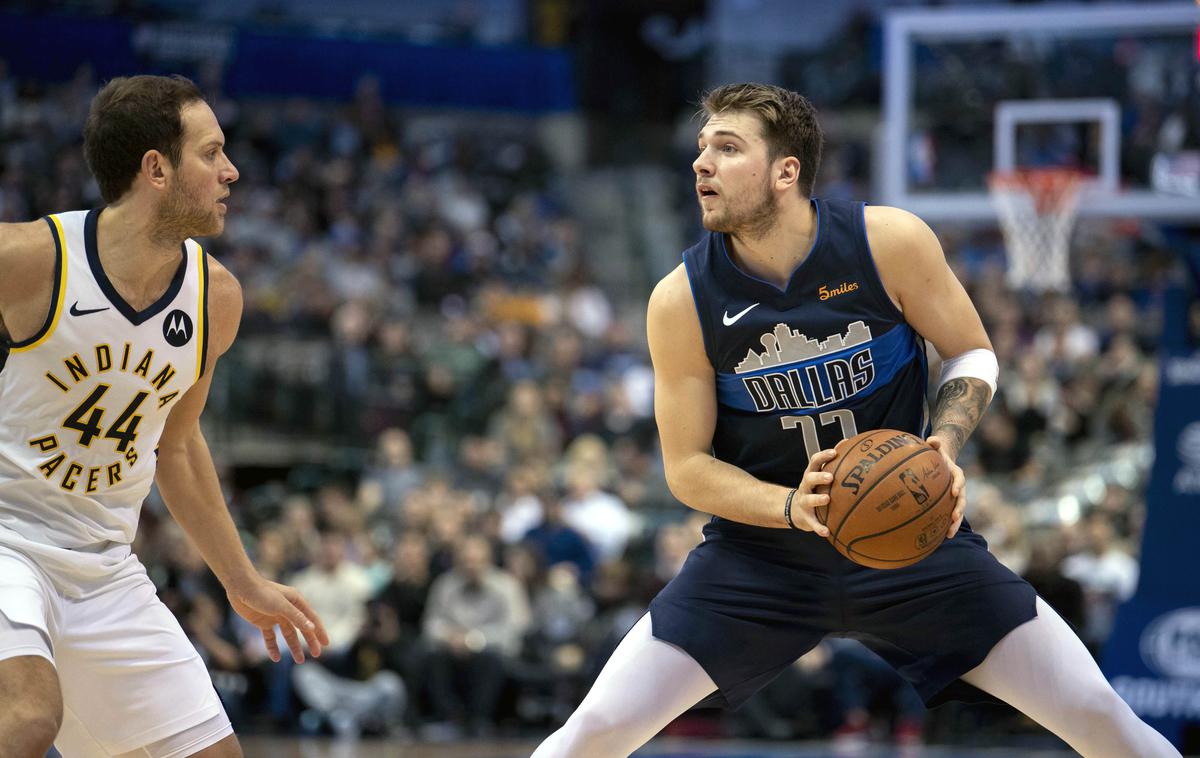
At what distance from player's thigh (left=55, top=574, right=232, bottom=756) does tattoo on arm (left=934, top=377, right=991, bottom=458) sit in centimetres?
213

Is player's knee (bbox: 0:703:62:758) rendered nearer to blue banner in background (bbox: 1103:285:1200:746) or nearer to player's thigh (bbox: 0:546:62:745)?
player's thigh (bbox: 0:546:62:745)

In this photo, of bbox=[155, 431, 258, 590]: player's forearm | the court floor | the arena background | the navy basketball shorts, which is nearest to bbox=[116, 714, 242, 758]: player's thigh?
bbox=[155, 431, 258, 590]: player's forearm

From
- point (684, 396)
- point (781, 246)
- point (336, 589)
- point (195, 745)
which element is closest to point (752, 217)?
point (781, 246)

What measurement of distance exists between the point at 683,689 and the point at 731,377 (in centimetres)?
91

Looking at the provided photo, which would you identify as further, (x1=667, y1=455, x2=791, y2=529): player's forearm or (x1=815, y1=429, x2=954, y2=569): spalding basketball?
(x1=667, y1=455, x2=791, y2=529): player's forearm

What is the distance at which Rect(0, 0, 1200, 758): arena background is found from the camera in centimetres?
1015

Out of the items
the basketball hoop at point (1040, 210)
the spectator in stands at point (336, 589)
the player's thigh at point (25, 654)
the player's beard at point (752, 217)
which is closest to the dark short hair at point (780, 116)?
the player's beard at point (752, 217)

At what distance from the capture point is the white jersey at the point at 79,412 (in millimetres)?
3906

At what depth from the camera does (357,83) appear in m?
21.3

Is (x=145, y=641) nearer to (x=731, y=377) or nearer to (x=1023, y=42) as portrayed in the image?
(x=731, y=377)

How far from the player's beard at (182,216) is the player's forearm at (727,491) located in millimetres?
1483

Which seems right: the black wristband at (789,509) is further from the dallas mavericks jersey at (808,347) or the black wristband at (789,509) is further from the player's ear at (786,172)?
the player's ear at (786,172)

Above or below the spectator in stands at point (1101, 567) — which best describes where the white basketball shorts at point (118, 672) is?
above

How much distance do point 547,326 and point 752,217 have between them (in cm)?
1177
